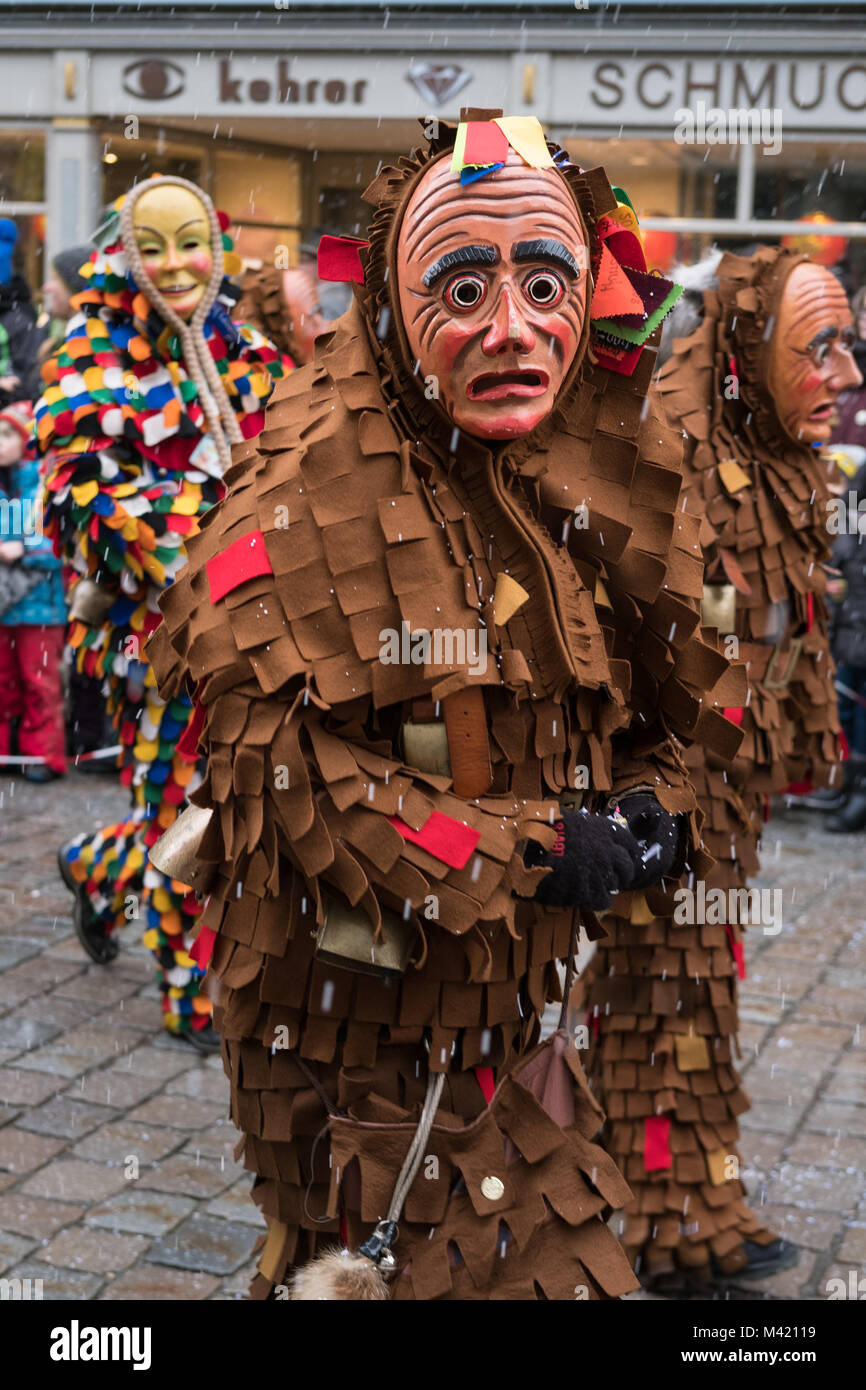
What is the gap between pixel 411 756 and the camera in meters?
2.45

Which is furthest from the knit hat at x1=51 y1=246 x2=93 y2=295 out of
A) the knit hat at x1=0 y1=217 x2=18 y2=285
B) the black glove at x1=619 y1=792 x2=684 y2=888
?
the black glove at x1=619 y1=792 x2=684 y2=888

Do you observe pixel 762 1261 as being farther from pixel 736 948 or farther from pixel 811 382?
pixel 811 382

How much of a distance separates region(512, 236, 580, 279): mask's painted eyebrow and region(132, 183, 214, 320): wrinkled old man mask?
104 inches

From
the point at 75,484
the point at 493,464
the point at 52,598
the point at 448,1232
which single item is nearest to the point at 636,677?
the point at 493,464

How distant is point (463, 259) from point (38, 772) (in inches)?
254

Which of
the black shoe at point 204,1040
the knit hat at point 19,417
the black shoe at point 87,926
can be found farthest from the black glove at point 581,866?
the knit hat at point 19,417

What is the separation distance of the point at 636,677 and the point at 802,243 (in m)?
10.5

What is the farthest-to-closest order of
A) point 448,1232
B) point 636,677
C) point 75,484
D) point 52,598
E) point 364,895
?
point 52,598 < point 75,484 < point 636,677 < point 448,1232 < point 364,895

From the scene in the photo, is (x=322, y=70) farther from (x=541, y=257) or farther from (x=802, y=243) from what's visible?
(x=541, y=257)

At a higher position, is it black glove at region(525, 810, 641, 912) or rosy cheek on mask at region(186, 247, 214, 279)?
rosy cheek on mask at region(186, 247, 214, 279)

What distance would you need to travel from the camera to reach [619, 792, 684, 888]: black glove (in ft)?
8.28

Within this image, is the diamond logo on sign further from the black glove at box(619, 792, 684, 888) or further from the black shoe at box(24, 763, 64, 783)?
the black glove at box(619, 792, 684, 888)

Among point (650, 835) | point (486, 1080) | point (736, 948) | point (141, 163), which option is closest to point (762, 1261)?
point (736, 948)
